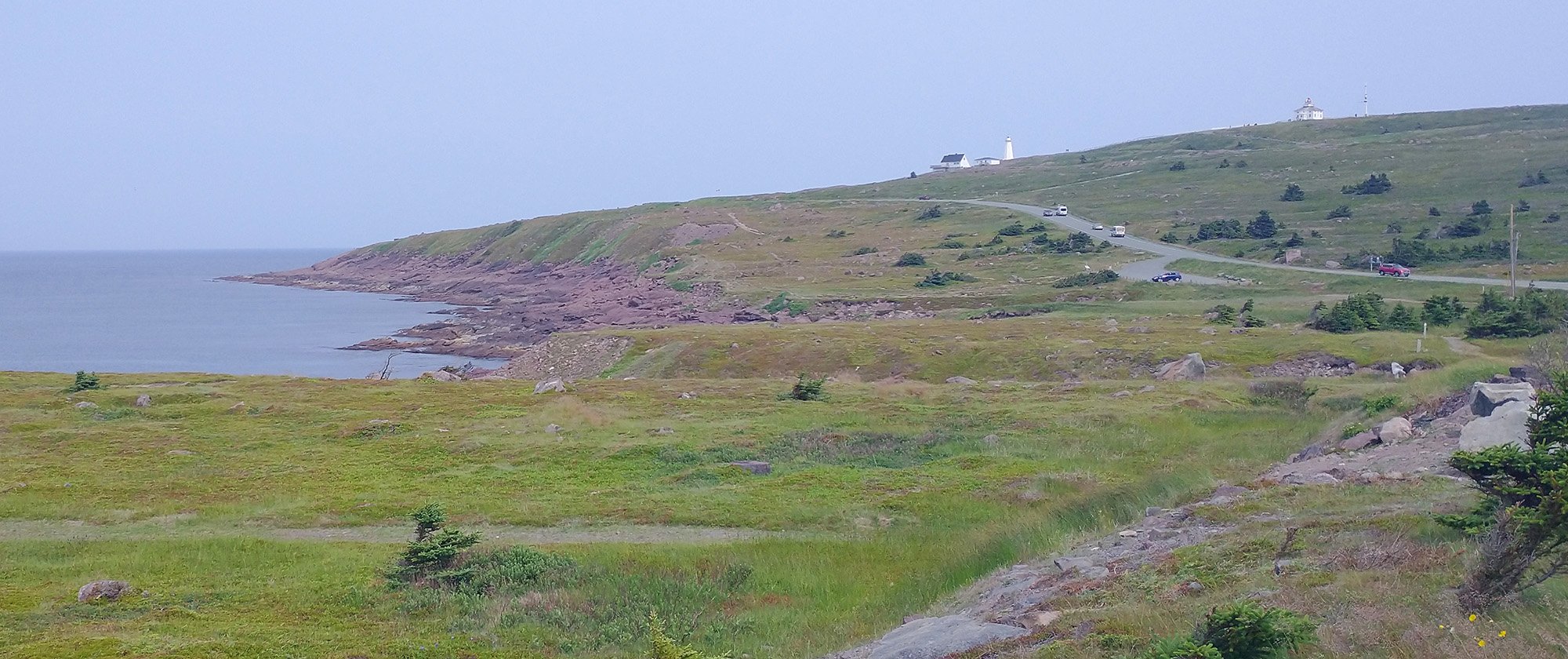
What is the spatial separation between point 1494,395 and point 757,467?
16.3 metres

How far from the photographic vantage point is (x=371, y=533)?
71.6 feet

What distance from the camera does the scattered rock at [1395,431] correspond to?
20.8m

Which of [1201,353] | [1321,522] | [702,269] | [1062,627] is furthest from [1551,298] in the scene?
[702,269]

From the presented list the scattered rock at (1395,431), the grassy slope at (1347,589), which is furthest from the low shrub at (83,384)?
the scattered rock at (1395,431)

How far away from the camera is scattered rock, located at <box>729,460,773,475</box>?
2647 centimetres

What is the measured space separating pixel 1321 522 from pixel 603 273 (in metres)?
130

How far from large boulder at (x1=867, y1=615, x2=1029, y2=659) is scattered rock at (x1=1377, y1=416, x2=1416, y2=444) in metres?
12.8

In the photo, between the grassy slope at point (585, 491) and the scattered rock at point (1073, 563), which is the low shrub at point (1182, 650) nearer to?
the scattered rock at point (1073, 563)

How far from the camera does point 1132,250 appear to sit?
327ft

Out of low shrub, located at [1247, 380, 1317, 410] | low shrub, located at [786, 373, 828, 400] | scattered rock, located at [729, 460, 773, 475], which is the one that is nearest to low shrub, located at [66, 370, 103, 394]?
low shrub, located at [786, 373, 828, 400]

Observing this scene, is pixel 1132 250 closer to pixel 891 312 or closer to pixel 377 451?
pixel 891 312

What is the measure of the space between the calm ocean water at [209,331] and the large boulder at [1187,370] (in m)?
56.7

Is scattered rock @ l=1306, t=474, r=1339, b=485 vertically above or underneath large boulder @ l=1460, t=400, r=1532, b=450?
underneath

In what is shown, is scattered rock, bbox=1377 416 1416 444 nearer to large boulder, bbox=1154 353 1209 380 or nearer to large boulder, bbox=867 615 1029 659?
large boulder, bbox=867 615 1029 659
